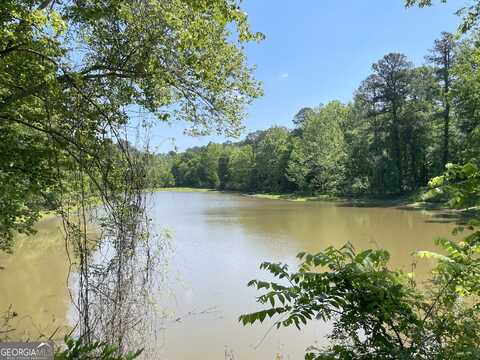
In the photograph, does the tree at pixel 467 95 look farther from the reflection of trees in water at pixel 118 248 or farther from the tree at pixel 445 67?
the reflection of trees in water at pixel 118 248

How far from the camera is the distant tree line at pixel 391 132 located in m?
26.5

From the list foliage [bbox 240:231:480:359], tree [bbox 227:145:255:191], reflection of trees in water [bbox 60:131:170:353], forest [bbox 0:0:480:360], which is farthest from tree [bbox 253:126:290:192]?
foliage [bbox 240:231:480:359]

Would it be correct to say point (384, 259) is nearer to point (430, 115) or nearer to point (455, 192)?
point (455, 192)

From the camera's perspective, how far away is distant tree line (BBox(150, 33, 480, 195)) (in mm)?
26484

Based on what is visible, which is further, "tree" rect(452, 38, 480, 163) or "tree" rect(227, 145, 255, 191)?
"tree" rect(227, 145, 255, 191)

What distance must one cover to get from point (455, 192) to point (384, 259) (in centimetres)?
62

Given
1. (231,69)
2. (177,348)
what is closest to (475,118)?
(231,69)

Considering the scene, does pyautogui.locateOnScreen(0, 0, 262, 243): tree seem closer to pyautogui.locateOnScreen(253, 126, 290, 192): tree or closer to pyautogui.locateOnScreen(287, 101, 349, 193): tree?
pyautogui.locateOnScreen(287, 101, 349, 193): tree

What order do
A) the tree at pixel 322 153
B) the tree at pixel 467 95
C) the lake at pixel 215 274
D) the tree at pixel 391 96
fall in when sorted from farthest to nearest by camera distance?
the tree at pixel 322 153, the tree at pixel 391 96, the tree at pixel 467 95, the lake at pixel 215 274

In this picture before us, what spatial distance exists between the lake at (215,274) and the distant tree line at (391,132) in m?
6.93

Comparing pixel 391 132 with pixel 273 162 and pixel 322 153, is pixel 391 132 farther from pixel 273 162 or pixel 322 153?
pixel 273 162

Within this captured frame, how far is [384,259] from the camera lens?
8.12 feet

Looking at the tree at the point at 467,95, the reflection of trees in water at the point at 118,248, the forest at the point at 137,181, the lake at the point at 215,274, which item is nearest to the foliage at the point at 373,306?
the forest at the point at 137,181

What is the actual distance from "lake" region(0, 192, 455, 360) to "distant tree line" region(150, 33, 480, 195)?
693 cm
